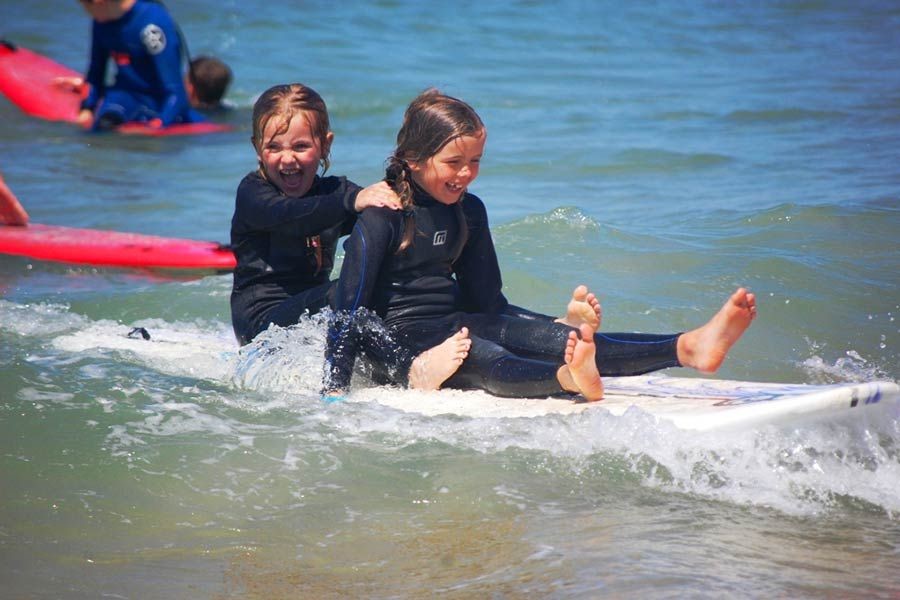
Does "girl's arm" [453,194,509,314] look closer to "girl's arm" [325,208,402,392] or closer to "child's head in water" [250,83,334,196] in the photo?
"girl's arm" [325,208,402,392]

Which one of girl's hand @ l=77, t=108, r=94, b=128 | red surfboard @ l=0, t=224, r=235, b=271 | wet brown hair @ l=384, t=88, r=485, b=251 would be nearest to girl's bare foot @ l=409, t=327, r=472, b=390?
wet brown hair @ l=384, t=88, r=485, b=251

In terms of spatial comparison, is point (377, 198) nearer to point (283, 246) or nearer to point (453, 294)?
point (453, 294)

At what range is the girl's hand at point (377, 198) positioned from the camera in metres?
4.04

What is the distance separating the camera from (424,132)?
3992mm

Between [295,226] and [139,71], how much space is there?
6.47 meters

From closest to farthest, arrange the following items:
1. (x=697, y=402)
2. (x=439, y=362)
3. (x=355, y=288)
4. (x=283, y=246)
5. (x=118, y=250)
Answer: (x=697, y=402)
(x=355, y=288)
(x=439, y=362)
(x=283, y=246)
(x=118, y=250)

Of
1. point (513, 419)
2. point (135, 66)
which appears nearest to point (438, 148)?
point (513, 419)

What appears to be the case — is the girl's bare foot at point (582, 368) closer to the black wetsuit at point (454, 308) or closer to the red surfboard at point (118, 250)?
the black wetsuit at point (454, 308)

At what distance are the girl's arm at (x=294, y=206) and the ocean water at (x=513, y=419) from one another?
1.30 ft

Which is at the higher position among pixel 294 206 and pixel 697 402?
pixel 294 206

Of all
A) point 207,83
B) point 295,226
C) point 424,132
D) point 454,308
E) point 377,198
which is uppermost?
point 207,83

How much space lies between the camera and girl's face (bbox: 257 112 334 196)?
427 cm

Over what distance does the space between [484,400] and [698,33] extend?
1239 cm

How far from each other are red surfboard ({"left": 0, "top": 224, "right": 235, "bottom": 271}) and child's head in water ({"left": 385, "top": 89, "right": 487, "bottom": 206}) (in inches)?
120
